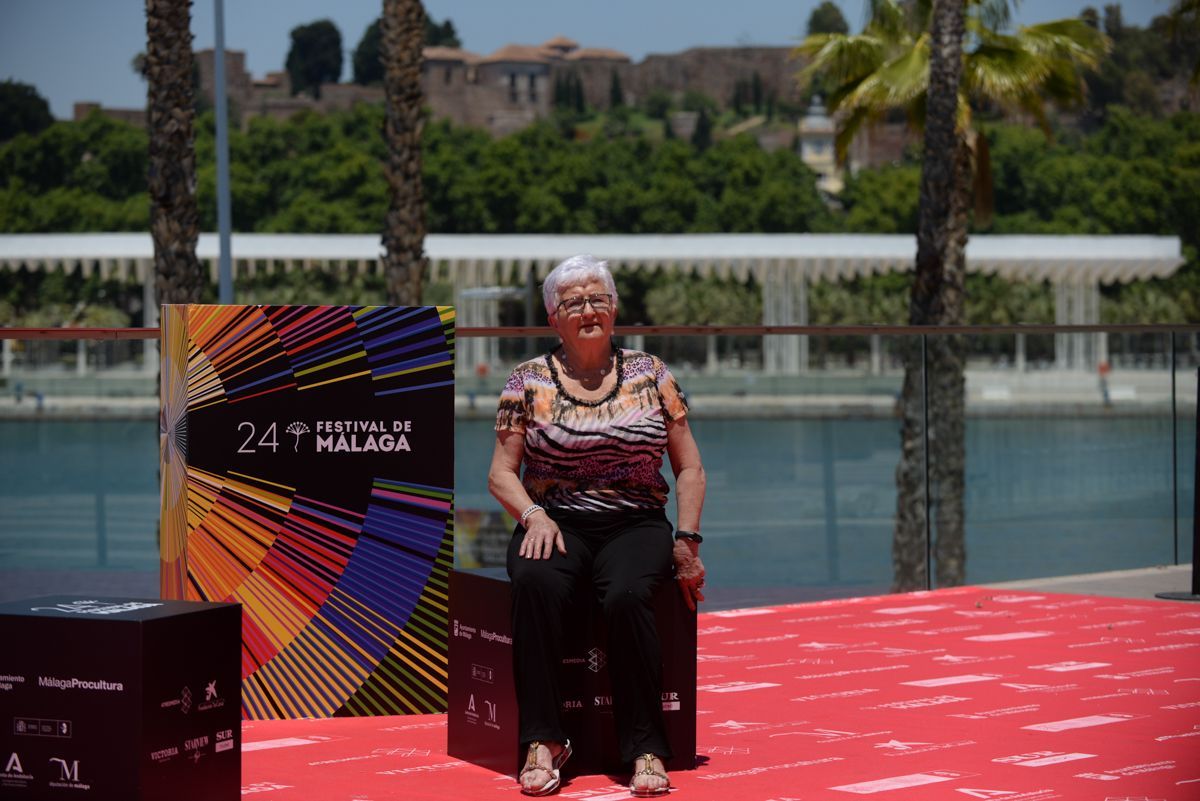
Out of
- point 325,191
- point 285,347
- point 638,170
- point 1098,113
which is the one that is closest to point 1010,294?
point 638,170

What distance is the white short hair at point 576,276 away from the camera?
5.00 m

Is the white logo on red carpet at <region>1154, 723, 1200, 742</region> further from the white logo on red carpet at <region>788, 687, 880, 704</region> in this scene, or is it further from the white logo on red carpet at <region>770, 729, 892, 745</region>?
the white logo on red carpet at <region>788, 687, 880, 704</region>

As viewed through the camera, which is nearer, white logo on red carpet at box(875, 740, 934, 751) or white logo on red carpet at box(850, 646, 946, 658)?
white logo on red carpet at box(875, 740, 934, 751)

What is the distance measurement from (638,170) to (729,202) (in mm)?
6977

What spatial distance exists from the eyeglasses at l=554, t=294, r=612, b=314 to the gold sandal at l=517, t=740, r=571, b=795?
1215 mm

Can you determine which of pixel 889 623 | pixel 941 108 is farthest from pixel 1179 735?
pixel 941 108

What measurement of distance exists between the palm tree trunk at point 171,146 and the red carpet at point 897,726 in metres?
7.99

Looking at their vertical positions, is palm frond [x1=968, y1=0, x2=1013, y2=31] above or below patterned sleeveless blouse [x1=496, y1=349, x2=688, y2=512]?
above

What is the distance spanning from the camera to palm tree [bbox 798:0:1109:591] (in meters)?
12.3

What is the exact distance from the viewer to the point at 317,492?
18.5 feet

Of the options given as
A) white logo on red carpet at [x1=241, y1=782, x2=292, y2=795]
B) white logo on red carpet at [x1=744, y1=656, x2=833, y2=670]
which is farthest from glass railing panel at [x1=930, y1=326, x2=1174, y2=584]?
white logo on red carpet at [x1=241, y1=782, x2=292, y2=795]

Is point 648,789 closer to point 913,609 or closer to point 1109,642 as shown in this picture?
point 1109,642

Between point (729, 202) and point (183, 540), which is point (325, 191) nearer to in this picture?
point (729, 202)

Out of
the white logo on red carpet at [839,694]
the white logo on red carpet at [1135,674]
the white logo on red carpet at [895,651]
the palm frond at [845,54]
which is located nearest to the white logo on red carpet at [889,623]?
the white logo on red carpet at [895,651]
